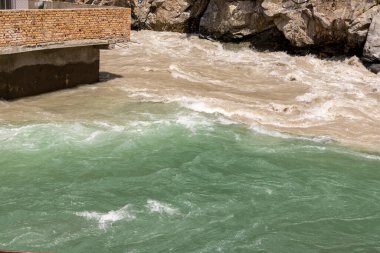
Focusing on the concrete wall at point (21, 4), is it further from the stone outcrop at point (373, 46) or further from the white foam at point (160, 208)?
the stone outcrop at point (373, 46)

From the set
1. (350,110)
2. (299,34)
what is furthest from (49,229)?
(299,34)

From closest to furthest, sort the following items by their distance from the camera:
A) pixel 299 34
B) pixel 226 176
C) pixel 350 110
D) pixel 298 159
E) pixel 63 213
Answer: pixel 63 213 → pixel 226 176 → pixel 298 159 → pixel 350 110 → pixel 299 34

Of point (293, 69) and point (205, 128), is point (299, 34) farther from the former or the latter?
point (205, 128)

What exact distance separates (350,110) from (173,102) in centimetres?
434

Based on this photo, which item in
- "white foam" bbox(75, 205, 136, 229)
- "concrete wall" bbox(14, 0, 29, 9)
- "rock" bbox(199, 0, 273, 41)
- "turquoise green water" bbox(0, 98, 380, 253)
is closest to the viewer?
"turquoise green water" bbox(0, 98, 380, 253)

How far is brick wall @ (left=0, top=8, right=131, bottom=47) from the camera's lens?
13.4m

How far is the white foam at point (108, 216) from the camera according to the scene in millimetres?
8352

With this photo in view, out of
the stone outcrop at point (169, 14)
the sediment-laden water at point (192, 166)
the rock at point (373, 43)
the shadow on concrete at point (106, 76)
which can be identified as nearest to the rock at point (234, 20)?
the stone outcrop at point (169, 14)

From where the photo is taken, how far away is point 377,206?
9.09 meters

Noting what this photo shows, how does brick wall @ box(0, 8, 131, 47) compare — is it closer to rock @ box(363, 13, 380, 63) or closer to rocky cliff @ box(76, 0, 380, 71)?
rocky cliff @ box(76, 0, 380, 71)

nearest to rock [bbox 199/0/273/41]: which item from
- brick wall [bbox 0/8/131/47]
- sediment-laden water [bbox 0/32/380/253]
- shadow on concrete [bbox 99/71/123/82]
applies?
sediment-laden water [bbox 0/32/380/253]

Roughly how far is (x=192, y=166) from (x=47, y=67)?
6139mm

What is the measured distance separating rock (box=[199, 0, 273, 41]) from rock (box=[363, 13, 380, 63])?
478 cm

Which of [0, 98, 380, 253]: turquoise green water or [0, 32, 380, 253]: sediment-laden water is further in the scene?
[0, 32, 380, 253]: sediment-laden water
